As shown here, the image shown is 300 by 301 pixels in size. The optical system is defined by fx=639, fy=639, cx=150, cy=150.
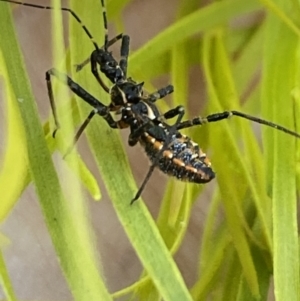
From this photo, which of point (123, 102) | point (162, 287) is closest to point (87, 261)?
point (162, 287)

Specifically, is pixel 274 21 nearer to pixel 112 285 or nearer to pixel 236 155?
pixel 236 155

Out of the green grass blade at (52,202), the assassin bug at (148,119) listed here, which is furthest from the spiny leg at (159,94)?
the green grass blade at (52,202)

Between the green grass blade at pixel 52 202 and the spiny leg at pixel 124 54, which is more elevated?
the spiny leg at pixel 124 54

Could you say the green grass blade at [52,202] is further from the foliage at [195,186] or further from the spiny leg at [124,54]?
the spiny leg at [124,54]

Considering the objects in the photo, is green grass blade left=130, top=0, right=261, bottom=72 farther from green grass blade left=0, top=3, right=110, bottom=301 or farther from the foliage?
green grass blade left=0, top=3, right=110, bottom=301

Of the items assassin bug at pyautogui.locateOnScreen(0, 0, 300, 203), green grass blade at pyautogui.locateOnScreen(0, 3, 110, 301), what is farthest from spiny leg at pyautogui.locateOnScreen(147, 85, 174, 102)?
green grass blade at pyautogui.locateOnScreen(0, 3, 110, 301)

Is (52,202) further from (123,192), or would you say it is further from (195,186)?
(195,186)

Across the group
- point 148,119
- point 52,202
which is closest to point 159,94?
point 148,119
